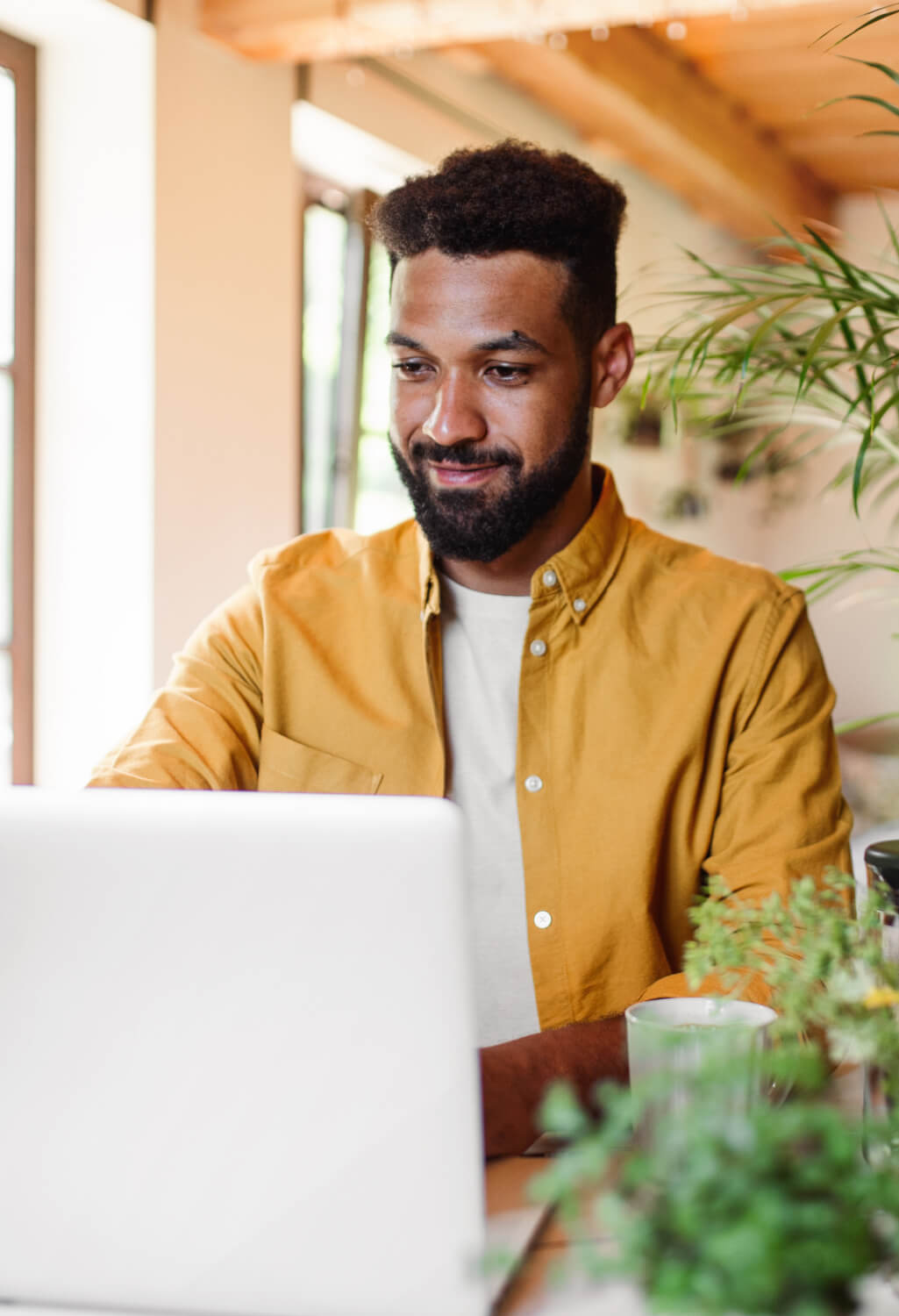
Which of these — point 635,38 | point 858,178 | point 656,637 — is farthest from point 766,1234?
point 858,178

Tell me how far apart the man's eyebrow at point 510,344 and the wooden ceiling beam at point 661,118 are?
111 inches

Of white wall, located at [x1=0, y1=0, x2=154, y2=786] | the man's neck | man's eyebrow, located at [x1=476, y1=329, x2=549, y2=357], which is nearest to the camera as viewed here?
man's eyebrow, located at [x1=476, y1=329, x2=549, y2=357]

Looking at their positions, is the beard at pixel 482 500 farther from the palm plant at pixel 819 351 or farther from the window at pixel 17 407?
the window at pixel 17 407

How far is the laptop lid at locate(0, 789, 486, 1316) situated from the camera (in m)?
0.65

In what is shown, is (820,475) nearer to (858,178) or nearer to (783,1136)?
(858,178)

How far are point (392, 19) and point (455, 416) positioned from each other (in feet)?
6.59

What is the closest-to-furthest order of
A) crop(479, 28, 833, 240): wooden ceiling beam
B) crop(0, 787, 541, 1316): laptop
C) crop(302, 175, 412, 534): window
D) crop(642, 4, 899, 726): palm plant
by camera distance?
crop(0, 787, 541, 1316): laptop, crop(642, 4, 899, 726): palm plant, crop(302, 175, 412, 534): window, crop(479, 28, 833, 240): wooden ceiling beam

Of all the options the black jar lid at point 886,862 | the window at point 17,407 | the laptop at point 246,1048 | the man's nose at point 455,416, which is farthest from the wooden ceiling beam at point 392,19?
the laptop at point 246,1048

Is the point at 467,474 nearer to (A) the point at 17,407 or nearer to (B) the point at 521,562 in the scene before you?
(B) the point at 521,562

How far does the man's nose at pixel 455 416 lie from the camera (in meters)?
1.48

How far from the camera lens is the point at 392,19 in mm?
3064

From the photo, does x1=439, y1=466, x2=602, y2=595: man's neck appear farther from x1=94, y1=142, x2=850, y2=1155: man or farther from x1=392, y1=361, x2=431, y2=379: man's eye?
x1=392, y1=361, x2=431, y2=379: man's eye

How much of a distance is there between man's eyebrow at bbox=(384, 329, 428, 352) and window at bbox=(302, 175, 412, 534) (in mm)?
2571

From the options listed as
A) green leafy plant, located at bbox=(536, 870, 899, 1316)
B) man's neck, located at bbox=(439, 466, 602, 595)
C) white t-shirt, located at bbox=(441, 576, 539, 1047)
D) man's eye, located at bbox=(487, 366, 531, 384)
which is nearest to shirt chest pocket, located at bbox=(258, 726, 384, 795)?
white t-shirt, located at bbox=(441, 576, 539, 1047)
